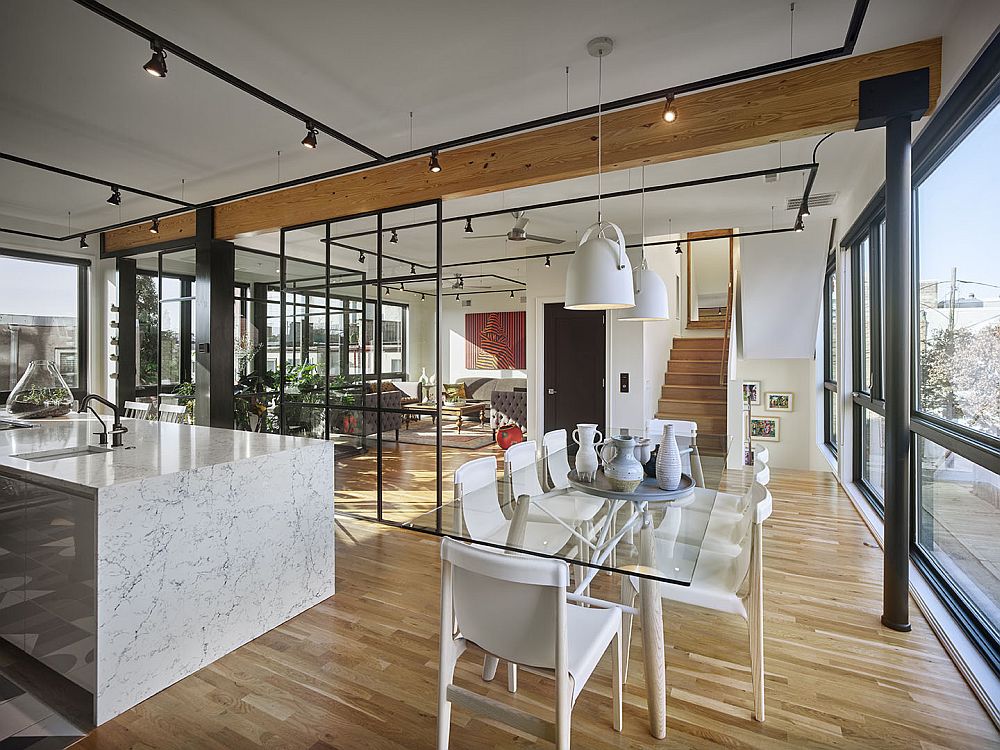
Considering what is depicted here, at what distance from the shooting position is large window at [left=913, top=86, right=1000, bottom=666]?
88.5 inches

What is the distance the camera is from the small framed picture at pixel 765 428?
6641 mm

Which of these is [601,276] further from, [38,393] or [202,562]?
[38,393]

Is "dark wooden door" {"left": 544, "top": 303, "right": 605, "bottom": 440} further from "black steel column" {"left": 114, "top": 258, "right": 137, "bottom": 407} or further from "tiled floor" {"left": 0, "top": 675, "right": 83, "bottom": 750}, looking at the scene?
"tiled floor" {"left": 0, "top": 675, "right": 83, "bottom": 750}

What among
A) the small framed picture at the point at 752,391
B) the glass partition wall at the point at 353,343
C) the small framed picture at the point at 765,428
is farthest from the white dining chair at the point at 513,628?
the small framed picture at the point at 765,428

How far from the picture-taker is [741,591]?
87.9 inches

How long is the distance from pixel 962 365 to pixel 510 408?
7.19m

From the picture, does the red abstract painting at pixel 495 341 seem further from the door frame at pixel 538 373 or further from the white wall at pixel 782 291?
the white wall at pixel 782 291

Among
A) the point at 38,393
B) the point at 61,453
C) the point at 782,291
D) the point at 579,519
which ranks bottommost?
the point at 579,519

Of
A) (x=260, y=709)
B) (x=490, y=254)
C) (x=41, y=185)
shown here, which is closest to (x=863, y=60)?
(x=260, y=709)

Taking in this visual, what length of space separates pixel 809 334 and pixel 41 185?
786cm

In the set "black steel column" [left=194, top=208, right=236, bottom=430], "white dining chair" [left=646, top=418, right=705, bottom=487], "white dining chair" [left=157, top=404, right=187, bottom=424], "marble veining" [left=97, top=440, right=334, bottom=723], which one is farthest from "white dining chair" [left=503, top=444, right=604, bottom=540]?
"black steel column" [left=194, top=208, right=236, bottom=430]

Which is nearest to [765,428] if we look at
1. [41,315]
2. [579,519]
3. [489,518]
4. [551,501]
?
[551,501]

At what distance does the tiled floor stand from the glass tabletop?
140 cm

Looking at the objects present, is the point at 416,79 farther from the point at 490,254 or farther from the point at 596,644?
the point at 490,254
